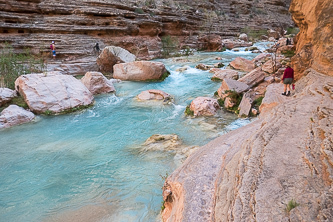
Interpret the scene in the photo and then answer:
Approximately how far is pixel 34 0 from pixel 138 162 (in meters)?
19.0

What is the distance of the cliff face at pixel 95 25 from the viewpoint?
16.3 metres

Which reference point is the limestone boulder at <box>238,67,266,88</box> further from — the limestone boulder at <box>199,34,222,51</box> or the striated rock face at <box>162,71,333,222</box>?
the limestone boulder at <box>199,34,222,51</box>

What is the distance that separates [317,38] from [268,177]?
7.45 m

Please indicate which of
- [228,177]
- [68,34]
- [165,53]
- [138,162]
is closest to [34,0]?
[68,34]

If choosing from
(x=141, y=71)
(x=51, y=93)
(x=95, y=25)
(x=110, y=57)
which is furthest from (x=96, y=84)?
(x=95, y=25)

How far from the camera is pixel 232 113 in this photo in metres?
7.75

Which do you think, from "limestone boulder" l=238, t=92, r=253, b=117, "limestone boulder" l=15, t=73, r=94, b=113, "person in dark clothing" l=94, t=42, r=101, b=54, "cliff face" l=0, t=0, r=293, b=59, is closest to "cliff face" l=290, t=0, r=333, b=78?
"limestone boulder" l=238, t=92, r=253, b=117

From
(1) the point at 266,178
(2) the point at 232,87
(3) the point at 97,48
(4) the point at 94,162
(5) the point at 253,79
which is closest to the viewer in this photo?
(1) the point at 266,178

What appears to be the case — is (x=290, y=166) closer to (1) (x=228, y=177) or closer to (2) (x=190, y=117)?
(1) (x=228, y=177)

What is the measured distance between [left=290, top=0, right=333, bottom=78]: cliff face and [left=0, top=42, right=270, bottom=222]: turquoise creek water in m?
3.44

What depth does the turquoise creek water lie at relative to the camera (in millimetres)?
3930

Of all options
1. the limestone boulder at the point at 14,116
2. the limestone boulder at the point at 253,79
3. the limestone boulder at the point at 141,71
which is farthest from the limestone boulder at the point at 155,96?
the limestone boulder at the point at 14,116

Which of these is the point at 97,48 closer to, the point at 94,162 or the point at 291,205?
Answer: the point at 94,162

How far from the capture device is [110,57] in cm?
1484
